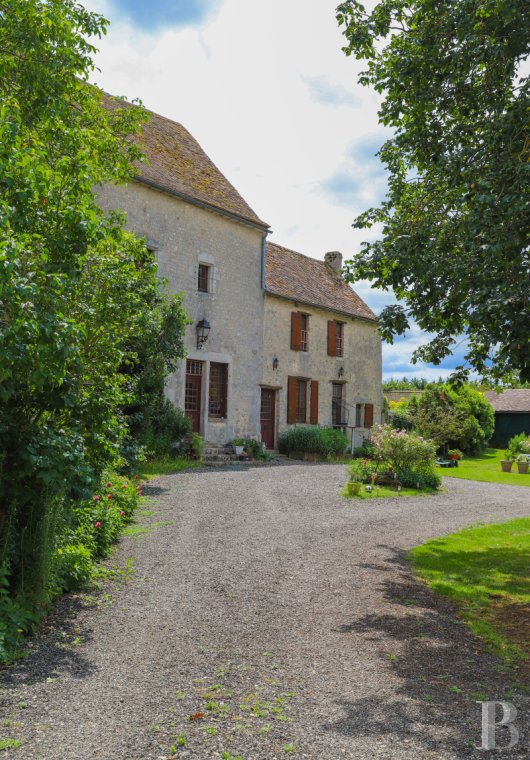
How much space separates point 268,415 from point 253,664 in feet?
54.6

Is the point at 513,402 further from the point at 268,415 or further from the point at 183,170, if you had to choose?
the point at 183,170

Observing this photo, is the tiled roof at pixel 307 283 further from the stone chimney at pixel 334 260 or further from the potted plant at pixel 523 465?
the potted plant at pixel 523 465

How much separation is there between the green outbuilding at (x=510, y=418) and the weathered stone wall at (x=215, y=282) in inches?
914

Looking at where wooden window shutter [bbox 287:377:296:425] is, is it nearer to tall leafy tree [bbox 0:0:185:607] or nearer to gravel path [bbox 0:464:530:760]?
gravel path [bbox 0:464:530:760]

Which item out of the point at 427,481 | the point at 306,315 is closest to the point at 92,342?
the point at 427,481

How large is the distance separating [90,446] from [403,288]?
422 cm

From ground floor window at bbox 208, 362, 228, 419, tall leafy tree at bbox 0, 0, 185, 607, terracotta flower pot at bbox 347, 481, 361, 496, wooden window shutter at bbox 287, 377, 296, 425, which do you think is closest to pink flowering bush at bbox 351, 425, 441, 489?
terracotta flower pot at bbox 347, 481, 361, 496

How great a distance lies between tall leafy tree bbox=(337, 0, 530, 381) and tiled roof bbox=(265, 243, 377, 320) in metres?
12.8

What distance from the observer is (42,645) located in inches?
181

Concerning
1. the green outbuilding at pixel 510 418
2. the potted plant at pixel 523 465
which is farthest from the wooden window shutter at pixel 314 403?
the green outbuilding at pixel 510 418

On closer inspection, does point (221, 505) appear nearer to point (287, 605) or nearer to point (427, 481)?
point (287, 605)

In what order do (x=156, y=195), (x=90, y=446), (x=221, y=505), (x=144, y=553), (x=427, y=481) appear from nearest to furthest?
1. (x=90, y=446)
2. (x=144, y=553)
3. (x=221, y=505)
4. (x=427, y=481)
5. (x=156, y=195)

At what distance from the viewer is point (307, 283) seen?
2370 centimetres

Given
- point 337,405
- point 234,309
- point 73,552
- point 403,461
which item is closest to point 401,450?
point 403,461
